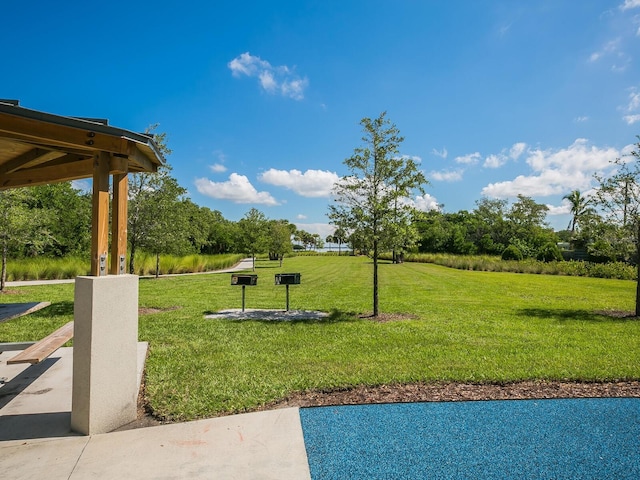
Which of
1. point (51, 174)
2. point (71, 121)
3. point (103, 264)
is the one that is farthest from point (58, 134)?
point (51, 174)

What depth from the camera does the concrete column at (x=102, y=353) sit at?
142 inches

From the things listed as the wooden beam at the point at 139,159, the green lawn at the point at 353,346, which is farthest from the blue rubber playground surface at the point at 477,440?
the wooden beam at the point at 139,159

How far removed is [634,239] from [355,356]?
9656 millimetres

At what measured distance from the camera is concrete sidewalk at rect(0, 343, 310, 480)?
3.04 metres

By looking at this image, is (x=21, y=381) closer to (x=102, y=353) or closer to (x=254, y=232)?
(x=102, y=353)

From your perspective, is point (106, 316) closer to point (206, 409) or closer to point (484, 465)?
point (206, 409)

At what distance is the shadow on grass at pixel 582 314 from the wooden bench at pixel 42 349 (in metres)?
10.3

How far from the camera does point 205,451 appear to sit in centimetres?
334

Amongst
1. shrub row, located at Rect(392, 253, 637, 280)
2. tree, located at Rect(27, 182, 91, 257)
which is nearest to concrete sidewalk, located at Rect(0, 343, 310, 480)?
shrub row, located at Rect(392, 253, 637, 280)

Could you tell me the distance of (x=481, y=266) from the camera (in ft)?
101

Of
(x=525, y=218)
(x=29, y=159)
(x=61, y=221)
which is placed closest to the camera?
(x=29, y=159)

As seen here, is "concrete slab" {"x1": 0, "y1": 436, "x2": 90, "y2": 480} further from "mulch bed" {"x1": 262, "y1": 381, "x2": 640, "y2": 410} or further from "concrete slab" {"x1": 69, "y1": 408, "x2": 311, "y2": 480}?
"mulch bed" {"x1": 262, "y1": 381, "x2": 640, "y2": 410}

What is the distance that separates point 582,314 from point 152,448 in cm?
1122

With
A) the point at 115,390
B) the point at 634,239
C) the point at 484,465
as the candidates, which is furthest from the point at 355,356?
the point at 634,239
